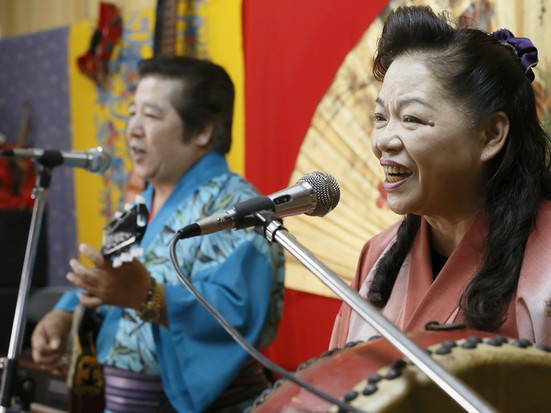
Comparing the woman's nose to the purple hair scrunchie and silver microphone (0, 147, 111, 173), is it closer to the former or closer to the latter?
the purple hair scrunchie

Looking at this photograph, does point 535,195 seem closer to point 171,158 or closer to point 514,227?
point 514,227

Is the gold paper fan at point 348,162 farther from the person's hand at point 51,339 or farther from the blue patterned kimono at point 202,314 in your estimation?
the person's hand at point 51,339

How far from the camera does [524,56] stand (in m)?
1.45

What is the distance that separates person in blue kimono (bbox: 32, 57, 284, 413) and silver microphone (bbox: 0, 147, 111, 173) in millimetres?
134

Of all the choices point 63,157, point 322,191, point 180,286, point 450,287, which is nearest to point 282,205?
point 322,191

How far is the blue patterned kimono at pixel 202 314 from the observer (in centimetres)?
217

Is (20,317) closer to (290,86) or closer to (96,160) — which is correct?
(96,160)

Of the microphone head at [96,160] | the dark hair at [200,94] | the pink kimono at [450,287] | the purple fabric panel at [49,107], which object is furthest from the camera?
the purple fabric panel at [49,107]

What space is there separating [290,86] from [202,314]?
3.04ft

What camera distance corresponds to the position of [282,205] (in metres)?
1.11

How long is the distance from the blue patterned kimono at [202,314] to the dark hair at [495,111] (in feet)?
2.91

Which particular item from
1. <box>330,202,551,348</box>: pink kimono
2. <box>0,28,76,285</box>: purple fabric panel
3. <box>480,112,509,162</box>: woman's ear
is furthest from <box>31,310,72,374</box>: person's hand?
<box>0,28,76,285</box>: purple fabric panel

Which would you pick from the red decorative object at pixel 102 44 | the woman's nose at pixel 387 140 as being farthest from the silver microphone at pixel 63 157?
the red decorative object at pixel 102 44

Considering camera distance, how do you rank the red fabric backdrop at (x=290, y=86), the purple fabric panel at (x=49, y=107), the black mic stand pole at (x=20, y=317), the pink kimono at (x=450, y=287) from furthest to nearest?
the purple fabric panel at (x=49, y=107)
the red fabric backdrop at (x=290, y=86)
the black mic stand pole at (x=20, y=317)
the pink kimono at (x=450, y=287)
